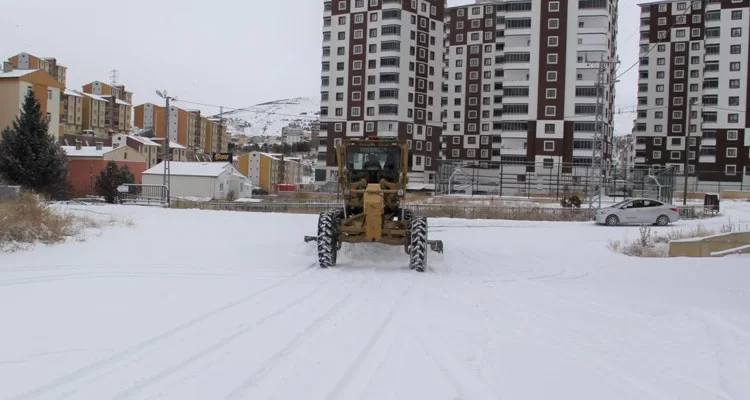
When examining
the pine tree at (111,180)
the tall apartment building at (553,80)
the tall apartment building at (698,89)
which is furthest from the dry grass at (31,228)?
the tall apartment building at (698,89)

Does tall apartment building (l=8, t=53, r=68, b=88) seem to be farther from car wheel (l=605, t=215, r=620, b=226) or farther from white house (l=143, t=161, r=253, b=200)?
car wheel (l=605, t=215, r=620, b=226)

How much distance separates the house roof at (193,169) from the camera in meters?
69.4

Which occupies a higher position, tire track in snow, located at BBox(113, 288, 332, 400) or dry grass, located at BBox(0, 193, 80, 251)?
dry grass, located at BBox(0, 193, 80, 251)

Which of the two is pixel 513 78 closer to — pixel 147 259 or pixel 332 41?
pixel 332 41

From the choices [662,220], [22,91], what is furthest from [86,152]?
[662,220]

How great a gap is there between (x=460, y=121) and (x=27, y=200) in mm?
103226

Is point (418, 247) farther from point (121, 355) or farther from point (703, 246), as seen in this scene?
point (703, 246)

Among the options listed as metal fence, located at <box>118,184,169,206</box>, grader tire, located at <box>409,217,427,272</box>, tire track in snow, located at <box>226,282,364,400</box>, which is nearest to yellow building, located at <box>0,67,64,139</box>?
metal fence, located at <box>118,184,169,206</box>

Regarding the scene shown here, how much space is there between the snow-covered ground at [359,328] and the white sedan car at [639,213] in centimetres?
1859

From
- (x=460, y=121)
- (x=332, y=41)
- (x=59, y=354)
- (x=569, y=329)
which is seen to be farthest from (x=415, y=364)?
(x=460, y=121)

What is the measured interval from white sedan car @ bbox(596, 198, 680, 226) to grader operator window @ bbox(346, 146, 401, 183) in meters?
20.8

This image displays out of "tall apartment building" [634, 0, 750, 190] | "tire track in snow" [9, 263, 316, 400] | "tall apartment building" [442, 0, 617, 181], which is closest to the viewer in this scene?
"tire track in snow" [9, 263, 316, 400]

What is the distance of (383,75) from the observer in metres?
92.6

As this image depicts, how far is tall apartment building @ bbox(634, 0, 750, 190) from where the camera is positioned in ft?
285
